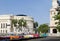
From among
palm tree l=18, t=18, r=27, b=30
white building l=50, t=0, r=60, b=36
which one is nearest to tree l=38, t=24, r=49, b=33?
white building l=50, t=0, r=60, b=36

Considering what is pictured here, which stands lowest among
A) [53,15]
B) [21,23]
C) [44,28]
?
[44,28]

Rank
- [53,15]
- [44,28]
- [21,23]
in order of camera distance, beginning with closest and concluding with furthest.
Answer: [53,15] < [21,23] < [44,28]

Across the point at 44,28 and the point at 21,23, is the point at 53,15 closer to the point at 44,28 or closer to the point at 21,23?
the point at 44,28

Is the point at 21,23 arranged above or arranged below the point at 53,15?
below

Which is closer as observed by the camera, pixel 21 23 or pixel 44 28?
pixel 21 23

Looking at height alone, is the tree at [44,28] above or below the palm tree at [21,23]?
below

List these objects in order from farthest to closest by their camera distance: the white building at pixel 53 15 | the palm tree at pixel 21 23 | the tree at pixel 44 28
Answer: the palm tree at pixel 21 23, the tree at pixel 44 28, the white building at pixel 53 15

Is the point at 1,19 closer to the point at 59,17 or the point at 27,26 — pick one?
the point at 27,26

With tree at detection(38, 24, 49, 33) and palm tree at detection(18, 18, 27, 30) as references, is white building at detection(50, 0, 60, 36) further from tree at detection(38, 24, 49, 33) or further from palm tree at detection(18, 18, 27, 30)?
palm tree at detection(18, 18, 27, 30)

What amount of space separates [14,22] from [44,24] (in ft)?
52.2

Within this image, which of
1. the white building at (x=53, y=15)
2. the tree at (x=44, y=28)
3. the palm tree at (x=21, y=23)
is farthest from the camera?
the palm tree at (x=21, y=23)

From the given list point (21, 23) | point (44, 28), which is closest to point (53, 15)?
point (44, 28)

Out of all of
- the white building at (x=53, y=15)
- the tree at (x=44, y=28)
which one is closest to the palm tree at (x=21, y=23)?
the tree at (x=44, y=28)

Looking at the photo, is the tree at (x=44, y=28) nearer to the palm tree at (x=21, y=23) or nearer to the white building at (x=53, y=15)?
the white building at (x=53, y=15)
